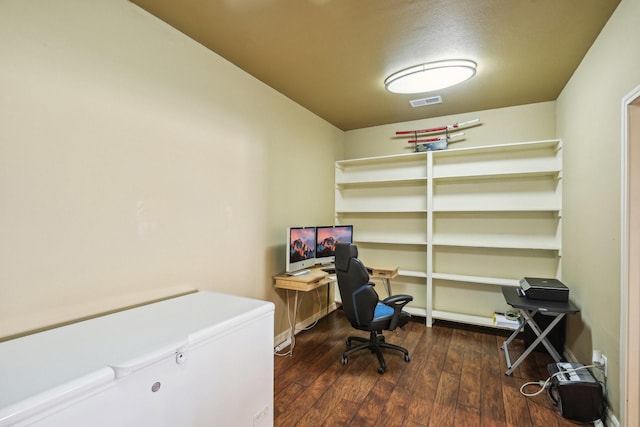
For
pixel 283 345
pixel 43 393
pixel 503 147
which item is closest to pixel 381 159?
pixel 503 147

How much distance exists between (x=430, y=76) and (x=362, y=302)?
1.99m

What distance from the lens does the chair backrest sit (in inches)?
98.8

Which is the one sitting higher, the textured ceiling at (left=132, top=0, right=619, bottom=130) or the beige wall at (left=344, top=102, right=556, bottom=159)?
the textured ceiling at (left=132, top=0, right=619, bottom=130)

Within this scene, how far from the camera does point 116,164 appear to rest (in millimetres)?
1685

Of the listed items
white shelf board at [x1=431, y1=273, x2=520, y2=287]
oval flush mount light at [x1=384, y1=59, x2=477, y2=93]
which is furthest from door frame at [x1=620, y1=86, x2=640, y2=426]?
white shelf board at [x1=431, y1=273, x2=520, y2=287]

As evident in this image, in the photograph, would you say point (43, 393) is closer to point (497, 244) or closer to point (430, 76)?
point (430, 76)

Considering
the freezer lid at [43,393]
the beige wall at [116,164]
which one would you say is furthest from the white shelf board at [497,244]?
the freezer lid at [43,393]

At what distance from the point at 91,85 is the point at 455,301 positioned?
3976mm

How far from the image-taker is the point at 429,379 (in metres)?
2.41

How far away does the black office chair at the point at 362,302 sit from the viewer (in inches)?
99.0

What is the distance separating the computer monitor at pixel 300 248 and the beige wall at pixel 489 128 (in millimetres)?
1781

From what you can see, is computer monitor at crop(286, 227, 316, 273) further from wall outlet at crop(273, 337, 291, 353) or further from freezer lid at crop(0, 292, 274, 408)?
freezer lid at crop(0, 292, 274, 408)

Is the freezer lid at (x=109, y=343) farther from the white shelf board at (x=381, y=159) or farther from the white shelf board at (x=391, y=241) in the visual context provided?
the white shelf board at (x=381, y=159)

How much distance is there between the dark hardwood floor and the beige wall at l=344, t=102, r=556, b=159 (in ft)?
7.36
